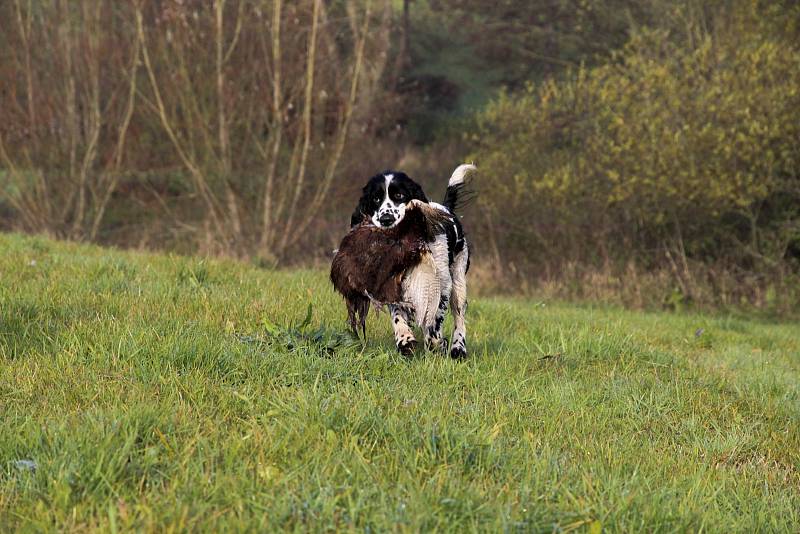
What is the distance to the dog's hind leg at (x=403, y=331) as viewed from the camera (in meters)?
4.75

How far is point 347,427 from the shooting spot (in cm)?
326

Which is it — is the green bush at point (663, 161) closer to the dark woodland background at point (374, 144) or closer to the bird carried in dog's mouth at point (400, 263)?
the dark woodland background at point (374, 144)

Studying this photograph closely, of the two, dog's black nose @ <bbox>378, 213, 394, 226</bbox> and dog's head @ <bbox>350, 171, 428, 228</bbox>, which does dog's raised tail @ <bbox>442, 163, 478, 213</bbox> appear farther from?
dog's black nose @ <bbox>378, 213, 394, 226</bbox>

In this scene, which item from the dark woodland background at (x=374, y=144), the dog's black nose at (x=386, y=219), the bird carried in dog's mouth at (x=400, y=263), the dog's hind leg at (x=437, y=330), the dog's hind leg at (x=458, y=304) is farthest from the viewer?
the dark woodland background at (x=374, y=144)

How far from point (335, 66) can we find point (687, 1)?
984cm

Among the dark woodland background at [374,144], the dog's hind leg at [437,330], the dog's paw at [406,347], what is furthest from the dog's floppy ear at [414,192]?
the dark woodland background at [374,144]

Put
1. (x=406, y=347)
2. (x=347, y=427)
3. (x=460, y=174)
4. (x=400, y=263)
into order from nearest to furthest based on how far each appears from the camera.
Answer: (x=347, y=427), (x=400, y=263), (x=406, y=347), (x=460, y=174)

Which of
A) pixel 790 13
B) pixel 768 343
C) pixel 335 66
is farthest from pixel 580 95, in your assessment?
pixel 768 343

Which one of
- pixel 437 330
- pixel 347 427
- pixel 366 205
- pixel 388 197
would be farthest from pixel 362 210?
pixel 347 427

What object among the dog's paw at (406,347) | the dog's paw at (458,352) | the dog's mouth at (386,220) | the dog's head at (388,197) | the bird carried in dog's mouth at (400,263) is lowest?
the dog's paw at (458,352)

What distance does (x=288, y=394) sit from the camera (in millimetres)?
3678

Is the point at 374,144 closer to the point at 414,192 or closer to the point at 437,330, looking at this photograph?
the point at 414,192

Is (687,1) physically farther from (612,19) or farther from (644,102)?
(644,102)

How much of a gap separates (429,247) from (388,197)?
1.44 ft
